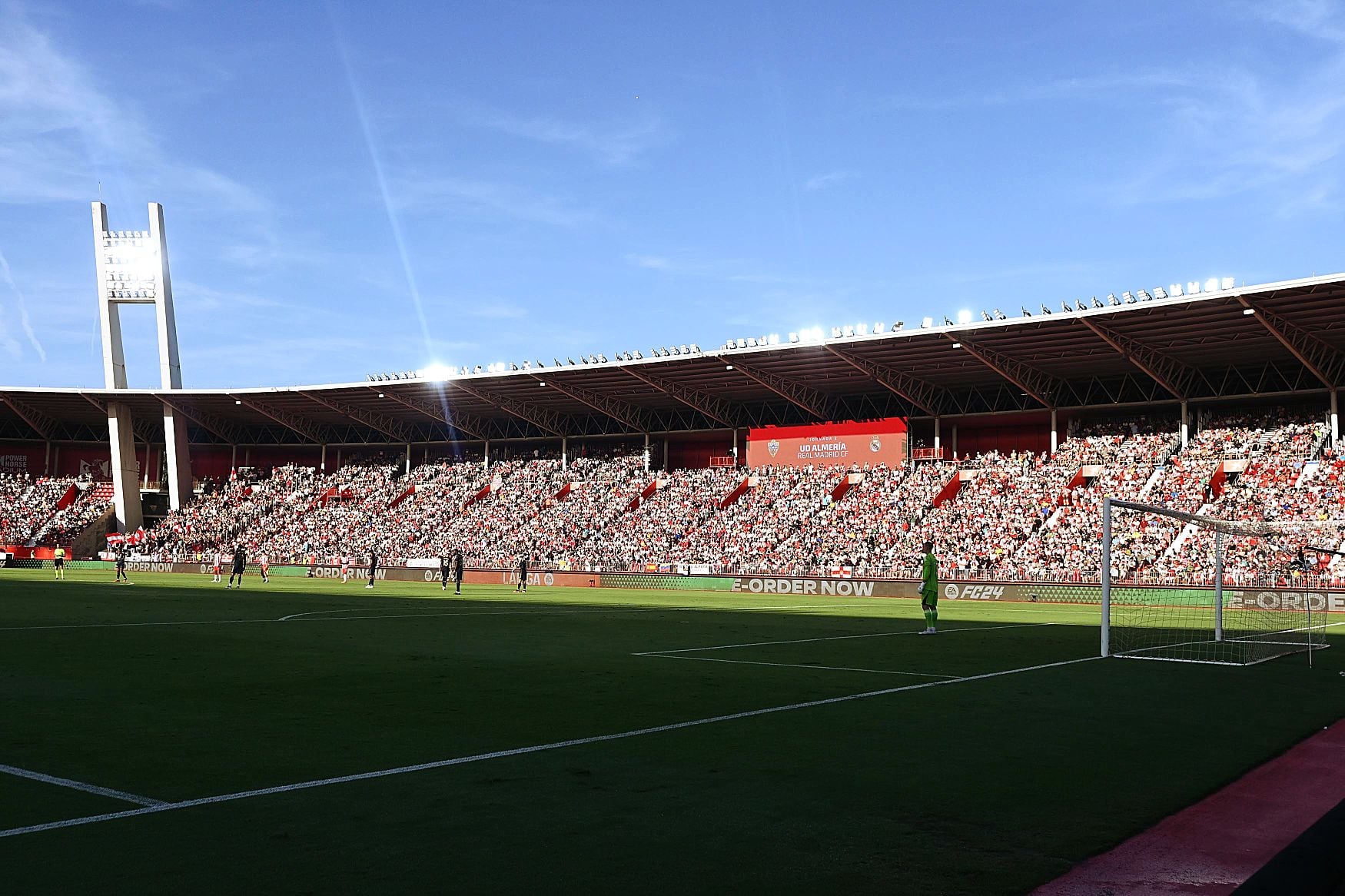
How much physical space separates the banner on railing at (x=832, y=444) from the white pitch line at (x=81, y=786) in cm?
5841

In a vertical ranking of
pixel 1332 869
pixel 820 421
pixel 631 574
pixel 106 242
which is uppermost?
pixel 106 242

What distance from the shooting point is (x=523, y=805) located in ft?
22.4

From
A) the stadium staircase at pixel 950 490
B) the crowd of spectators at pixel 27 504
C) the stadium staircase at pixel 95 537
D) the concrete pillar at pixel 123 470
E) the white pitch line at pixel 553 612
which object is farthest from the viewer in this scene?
the concrete pillar at pixel 123 470

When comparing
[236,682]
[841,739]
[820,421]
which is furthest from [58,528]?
[841,739]

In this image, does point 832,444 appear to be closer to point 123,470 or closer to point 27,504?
point 123,470

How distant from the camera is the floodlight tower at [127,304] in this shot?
81.6 m

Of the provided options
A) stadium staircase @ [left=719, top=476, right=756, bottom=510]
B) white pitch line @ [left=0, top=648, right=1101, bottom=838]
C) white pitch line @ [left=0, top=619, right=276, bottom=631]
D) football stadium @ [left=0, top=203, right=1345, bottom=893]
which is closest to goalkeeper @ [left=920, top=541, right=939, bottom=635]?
football stadium @ [left=0, top=203, right=1345, bottom=893]

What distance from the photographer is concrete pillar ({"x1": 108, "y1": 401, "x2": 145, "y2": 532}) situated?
82375 mm

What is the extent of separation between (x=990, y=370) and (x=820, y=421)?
12.3 m

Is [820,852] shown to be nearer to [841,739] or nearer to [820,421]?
[841,739]

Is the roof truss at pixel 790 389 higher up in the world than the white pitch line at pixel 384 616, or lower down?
higher up

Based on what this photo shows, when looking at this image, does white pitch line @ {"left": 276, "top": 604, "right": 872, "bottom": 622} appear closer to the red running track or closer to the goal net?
the goal net

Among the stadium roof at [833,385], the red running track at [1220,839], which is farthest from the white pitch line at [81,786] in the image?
the stadium roof at [833,385]

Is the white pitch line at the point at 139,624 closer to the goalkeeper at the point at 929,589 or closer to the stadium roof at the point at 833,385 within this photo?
the goalkeeper at the point at 929,589
